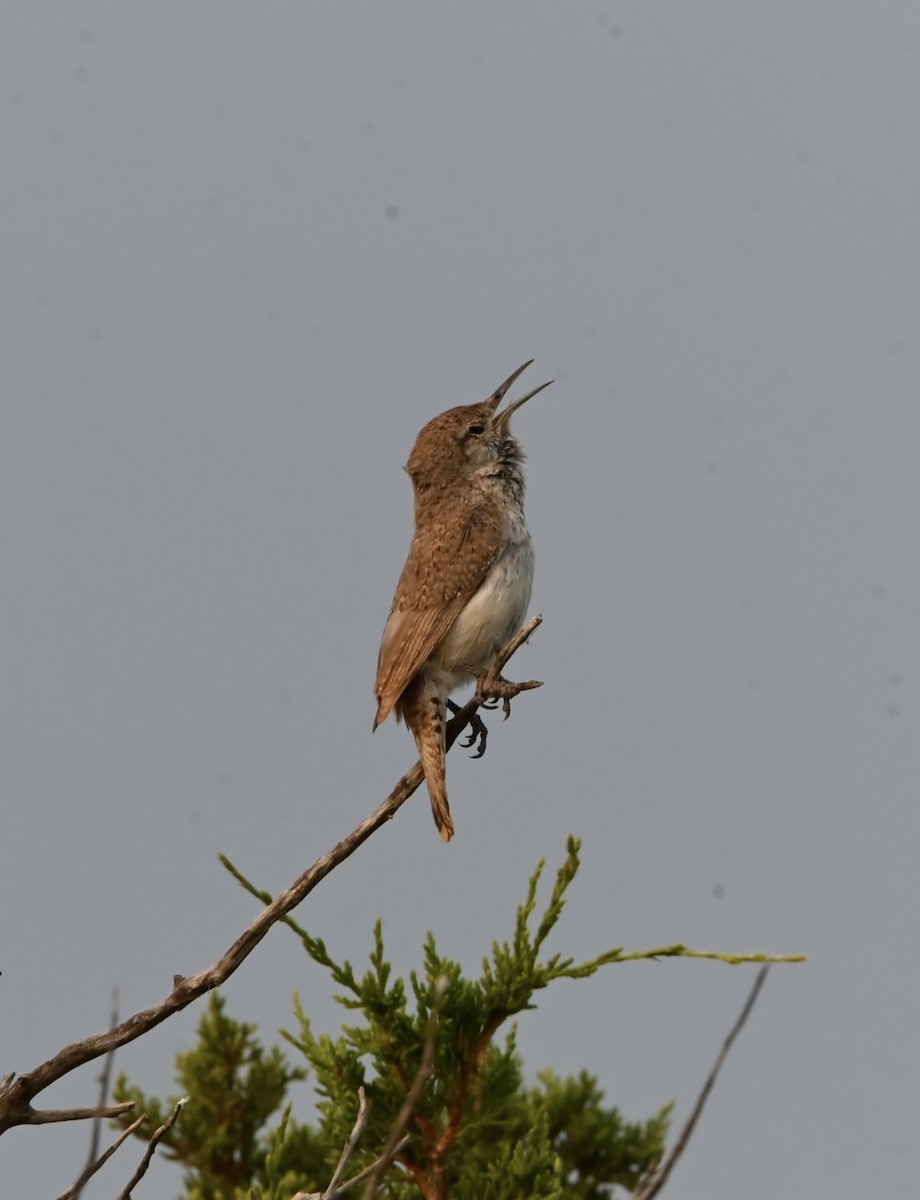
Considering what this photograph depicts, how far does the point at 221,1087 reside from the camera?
712cm

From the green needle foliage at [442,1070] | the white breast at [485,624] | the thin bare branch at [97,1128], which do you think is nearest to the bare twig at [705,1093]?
the thin bare branch at [97,1128]

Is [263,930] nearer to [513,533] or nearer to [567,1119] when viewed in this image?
[513,533]

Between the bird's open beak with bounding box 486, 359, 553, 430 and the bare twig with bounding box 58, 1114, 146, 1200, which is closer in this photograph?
the bare twig with bounding box 58, 1114, 146, 1200

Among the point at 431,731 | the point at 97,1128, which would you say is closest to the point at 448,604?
the point at 431,731

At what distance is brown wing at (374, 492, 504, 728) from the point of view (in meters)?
5.84

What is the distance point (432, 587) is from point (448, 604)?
0.34 feet

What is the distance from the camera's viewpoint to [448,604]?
6.03 meters

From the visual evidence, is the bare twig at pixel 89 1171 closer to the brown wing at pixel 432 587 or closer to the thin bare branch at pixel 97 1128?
the thin bare branch at pixel 97 1128

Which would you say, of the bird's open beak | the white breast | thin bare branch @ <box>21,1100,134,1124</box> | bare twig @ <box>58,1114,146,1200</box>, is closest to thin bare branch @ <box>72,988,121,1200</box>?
bare twig @ <box>58,1114,146,1200</box>

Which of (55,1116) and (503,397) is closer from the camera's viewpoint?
(55,1116)

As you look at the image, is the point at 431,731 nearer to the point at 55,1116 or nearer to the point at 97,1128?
the point at 55,1116

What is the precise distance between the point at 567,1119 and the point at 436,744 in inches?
92.6

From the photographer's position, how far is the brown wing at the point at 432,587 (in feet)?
19.2

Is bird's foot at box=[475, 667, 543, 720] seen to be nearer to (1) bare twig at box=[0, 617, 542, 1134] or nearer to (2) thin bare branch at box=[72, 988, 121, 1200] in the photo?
(1) bare twig at box=[0, 617, 542, 1134]
